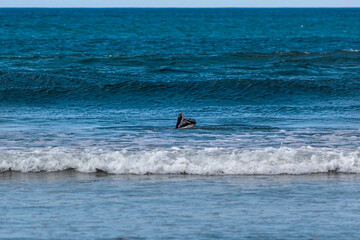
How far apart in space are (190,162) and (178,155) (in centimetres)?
40

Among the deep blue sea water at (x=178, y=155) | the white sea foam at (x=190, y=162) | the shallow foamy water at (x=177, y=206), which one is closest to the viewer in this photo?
the shallow foamy water at (x=177, y=206)

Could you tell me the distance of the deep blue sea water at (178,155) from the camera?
560 centimetres

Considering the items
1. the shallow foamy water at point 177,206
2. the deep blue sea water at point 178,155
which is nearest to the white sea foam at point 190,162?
the deep blue sea water at point 178,155

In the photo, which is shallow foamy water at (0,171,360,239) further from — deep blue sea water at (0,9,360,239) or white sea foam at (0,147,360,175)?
white sea foam at (0,147,360,175)

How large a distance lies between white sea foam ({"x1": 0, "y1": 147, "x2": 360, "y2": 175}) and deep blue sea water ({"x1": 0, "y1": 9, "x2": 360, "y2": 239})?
0.02 meters

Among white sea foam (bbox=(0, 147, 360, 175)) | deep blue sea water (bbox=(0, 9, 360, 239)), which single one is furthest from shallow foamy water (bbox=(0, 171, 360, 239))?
white sea foam (bbox=(0, 147, 360, 175))

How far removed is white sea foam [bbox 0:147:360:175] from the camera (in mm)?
7738

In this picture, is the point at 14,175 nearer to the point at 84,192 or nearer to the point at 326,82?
the point at 84,192

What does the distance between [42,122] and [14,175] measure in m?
4.34

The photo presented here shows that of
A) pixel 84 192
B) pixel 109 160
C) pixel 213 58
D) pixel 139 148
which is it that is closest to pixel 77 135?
pixel 139 148

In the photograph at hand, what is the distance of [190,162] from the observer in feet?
25.9

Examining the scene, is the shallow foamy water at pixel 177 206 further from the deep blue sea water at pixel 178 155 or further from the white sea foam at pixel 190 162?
the white sea foam at pixel 190 162

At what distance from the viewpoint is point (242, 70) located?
20.9 metres

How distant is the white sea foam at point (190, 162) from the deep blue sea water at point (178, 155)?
0.02 m
